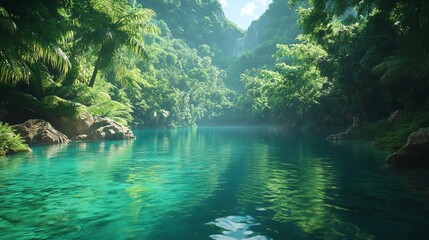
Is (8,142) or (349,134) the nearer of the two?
(8,142)

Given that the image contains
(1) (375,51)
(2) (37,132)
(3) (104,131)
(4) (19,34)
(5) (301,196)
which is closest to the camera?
(5) (301,196)

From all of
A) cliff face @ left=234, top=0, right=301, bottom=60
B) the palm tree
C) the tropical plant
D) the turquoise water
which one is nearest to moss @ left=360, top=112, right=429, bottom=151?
the turquoise water

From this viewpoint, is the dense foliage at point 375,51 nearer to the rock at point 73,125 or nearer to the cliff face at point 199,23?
the rock at point 73,125

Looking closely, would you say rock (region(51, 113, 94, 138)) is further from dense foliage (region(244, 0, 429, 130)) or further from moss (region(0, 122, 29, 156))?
dense foliage (region(244, 0, 429, 130))

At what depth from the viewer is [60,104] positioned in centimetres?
1903

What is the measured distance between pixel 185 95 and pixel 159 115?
52.0 ft

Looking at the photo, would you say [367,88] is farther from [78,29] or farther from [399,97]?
[78,29]

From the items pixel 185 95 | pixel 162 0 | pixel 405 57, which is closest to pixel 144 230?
pixel 405 57

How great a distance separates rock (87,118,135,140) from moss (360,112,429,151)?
16.0 metres

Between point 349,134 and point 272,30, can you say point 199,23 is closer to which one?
point 272,30

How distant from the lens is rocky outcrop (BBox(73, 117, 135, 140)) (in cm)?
2092

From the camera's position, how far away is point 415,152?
8.98 meters

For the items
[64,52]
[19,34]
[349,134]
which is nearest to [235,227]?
[19,34]

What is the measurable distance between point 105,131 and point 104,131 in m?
0.10
